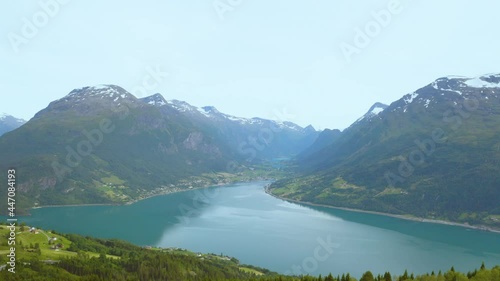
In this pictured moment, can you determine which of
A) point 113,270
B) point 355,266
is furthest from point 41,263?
point 355,266

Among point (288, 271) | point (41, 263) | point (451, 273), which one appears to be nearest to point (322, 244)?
point (288, 271)

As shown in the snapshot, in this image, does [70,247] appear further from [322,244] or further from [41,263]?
[322,244]

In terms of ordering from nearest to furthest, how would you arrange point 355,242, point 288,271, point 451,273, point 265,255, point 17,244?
point 451,273 < point 17,244 < point 288,271 < point 265,255 < point 355,242

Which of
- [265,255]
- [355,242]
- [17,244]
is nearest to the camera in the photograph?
[17,244]

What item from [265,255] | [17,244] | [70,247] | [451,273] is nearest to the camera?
[451,273]

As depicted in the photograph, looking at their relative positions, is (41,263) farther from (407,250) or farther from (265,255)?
(407,250)

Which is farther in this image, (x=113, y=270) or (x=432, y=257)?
(x=432, y=257)

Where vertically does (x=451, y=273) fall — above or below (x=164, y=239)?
above

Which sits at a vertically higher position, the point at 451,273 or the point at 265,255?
the point at 451,273

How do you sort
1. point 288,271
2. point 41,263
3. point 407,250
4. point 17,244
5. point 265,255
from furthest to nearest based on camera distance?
1. point 407,250
2. point 265,255
3. point 288,271
4. point 17,244
5. point 41,263
